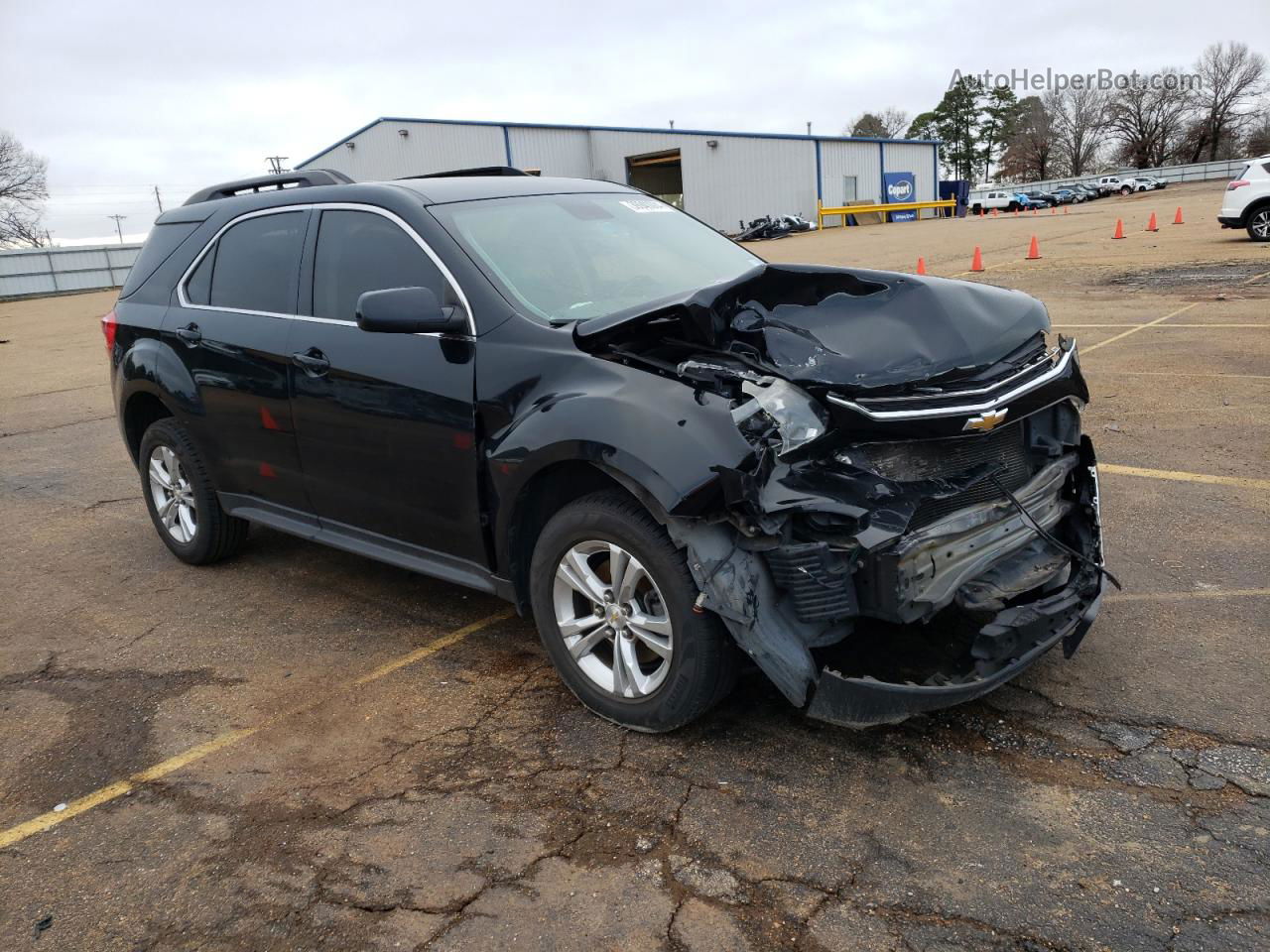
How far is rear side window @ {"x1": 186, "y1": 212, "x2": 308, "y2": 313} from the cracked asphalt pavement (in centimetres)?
150

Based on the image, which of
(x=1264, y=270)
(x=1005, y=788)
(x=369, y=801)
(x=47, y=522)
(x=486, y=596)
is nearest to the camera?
(x=1005, y=788)

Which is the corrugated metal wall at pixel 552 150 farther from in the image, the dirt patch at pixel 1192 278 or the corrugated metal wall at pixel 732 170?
the dirt patch at pixel 1192 278

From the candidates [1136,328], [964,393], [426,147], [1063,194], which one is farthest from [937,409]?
[1063,194]

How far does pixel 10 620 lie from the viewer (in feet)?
16.3

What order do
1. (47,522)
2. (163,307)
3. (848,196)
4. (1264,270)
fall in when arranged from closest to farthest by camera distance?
(163,307), (47,522), (1264,270), (848,196)

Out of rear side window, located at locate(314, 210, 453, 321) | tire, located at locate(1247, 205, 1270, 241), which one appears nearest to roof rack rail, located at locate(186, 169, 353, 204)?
rear side window, located at locate(314, 210, 453, 321)

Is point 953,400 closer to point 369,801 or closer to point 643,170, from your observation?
point 369,801

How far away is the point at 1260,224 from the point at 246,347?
64.9 feet

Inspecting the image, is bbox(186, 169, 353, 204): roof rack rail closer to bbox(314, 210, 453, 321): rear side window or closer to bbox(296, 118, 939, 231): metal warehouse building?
bbox(314, 210, 453, 321): rear side window

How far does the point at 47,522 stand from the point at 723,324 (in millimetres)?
5432

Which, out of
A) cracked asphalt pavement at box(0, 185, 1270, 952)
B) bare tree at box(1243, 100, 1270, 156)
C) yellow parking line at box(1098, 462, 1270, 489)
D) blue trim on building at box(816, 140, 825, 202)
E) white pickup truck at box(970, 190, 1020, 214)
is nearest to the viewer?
cracked asphalt pavement at box(0, 185, 1270, 952)

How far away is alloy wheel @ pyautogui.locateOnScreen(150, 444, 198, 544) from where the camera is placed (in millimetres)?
5375

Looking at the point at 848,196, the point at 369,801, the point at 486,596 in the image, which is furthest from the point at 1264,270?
the point at 848,196

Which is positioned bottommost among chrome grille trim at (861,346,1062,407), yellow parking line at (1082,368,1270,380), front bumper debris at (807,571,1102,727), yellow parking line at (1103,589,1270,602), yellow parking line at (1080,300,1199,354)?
yellow parking line at (1103,589,1270,602)
